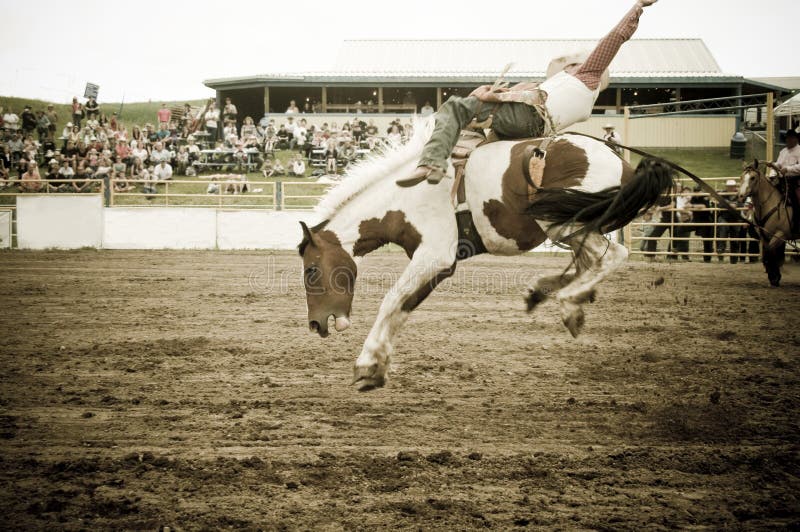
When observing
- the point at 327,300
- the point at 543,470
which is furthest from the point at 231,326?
the point at 543,470

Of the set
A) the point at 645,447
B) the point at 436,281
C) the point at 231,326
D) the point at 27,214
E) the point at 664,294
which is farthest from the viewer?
the point at 27,214

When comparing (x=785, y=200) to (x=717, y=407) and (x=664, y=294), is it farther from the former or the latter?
(x=717, y=407)

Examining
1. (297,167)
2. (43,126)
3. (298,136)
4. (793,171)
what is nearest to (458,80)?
(298,136)

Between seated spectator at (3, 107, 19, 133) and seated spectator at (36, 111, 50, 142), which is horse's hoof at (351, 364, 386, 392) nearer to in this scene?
seated spectator at (36, 111, 50, 142)

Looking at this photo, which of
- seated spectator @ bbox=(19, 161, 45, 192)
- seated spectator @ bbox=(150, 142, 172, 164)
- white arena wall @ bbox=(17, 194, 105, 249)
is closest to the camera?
white arena wall @ bbox=(17, 194, 105, 249)

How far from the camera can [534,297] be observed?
4.62 metres

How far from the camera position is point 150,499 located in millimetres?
3115

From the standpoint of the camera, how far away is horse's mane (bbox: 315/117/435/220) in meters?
4.48

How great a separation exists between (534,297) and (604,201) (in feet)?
2.90

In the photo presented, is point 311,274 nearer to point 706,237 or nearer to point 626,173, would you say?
point 626,173

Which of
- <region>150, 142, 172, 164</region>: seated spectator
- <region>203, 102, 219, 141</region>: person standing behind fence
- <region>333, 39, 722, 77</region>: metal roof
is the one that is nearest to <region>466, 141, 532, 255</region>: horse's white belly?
<region>150, 142, 172, 164</region>: seated spectator

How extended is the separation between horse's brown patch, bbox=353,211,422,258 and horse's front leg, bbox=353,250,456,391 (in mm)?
143

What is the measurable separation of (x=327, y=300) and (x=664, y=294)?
6675 millimetres

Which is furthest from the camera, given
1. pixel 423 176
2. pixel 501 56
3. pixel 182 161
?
pixel 501 56
